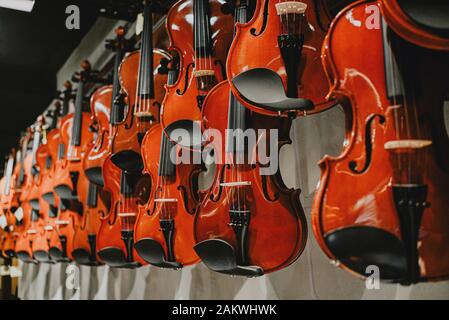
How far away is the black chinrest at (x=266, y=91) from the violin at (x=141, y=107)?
834 millimetres

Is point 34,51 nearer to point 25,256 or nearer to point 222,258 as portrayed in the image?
point 25,256

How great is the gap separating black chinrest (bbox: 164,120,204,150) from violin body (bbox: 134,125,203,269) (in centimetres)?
15

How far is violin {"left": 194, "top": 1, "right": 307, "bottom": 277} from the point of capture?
48.3 inches

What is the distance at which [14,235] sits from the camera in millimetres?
4074

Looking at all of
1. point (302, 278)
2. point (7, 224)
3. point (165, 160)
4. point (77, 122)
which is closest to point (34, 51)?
point (7, 224)

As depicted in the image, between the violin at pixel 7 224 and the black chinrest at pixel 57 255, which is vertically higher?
the violin at pixel 7 224

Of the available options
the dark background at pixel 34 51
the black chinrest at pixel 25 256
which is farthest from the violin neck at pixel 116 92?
the black chinrest at pixel 25 256

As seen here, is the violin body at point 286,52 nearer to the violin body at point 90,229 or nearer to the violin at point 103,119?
the violin at point 103,119

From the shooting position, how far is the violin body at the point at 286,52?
1157 millimetres

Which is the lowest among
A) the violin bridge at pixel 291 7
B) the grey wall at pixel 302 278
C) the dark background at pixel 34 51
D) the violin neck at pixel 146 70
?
the grey wall at pixel 302 278

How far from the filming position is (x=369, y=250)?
0.87 metres

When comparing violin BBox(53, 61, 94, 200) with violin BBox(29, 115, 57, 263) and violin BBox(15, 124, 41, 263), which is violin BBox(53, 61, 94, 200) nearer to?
violin BBox(29, 115, 57, 263)

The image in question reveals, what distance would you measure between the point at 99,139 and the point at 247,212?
1316 millimetres

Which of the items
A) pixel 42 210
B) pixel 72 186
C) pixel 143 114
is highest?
pixel 143 114
